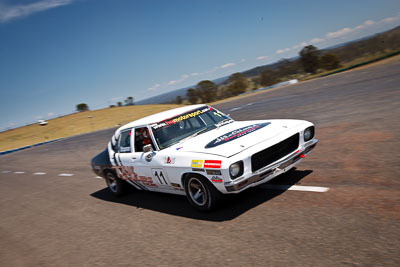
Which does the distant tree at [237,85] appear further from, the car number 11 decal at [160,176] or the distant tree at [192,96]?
the car number 11 decal at [160,176]

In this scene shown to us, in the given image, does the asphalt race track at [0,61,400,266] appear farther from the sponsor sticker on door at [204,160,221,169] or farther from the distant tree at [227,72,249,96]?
the distant tree at [227,72,249,96]

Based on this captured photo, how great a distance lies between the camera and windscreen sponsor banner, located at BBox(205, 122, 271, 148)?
4.85 metres

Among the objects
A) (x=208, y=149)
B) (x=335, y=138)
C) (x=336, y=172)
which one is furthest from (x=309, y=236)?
(x=335, y=138)

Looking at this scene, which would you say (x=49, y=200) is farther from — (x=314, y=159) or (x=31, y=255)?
(x=314, y=159)

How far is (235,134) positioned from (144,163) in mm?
1729

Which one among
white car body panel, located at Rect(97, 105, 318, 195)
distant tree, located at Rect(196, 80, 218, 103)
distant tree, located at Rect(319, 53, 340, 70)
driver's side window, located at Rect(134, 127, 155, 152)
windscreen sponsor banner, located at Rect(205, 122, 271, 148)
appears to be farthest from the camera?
distant tree, located at Rect(196, 80, 218, 103)

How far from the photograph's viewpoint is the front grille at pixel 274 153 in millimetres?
4461

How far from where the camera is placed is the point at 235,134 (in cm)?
512

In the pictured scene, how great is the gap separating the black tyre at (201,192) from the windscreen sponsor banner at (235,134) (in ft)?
1.77

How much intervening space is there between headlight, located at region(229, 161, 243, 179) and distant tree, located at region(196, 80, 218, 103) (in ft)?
213

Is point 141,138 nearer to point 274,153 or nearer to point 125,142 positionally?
point 125,142

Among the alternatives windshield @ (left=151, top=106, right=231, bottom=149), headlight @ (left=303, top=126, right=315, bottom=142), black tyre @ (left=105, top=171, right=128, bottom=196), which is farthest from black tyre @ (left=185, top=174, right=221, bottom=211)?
black tyre @ (left=105, top=171, right=128, bottom=196)

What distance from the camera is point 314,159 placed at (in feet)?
21.6

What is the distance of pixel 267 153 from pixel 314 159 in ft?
7.92
